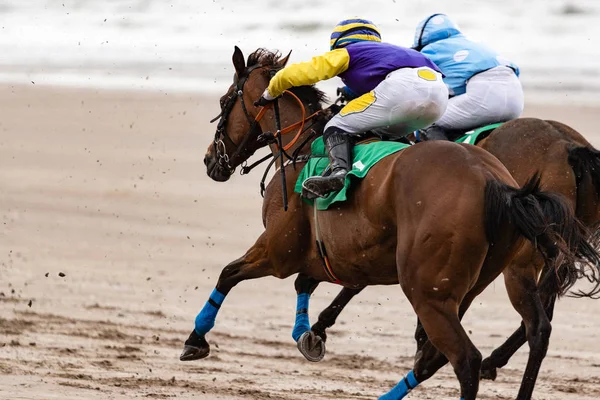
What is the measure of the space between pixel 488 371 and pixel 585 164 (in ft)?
5.36

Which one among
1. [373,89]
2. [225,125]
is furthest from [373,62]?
[225,125]

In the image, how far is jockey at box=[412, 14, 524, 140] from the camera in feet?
27.1

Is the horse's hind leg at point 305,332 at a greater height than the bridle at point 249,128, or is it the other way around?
the bridle at point 249,128

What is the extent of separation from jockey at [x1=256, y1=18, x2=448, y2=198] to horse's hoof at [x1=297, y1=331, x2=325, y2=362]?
3.68 ft

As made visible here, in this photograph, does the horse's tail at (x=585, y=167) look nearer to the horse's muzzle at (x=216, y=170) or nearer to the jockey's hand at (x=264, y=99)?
the jockey's hand at (x=264, y=99)

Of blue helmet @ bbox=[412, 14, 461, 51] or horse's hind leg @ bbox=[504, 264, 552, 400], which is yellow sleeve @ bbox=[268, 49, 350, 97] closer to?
horse's hind leg @ bbox=[504, 264, 552, 400]

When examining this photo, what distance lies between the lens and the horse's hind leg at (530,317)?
710cm

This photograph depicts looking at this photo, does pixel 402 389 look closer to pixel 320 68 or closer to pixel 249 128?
pixel 320 68

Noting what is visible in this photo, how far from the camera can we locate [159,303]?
995cm

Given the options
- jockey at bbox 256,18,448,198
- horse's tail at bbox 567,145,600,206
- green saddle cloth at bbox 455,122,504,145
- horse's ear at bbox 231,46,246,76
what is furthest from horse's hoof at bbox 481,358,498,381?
horse's ear at bbox 231,46,246,76

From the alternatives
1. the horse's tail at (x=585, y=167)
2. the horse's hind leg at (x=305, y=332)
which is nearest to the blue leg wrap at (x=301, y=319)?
the horse's hind leg at (x=305, y=332)

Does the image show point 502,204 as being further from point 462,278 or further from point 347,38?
point 347,38

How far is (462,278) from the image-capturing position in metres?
5.66

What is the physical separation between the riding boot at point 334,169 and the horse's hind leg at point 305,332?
1.08m
